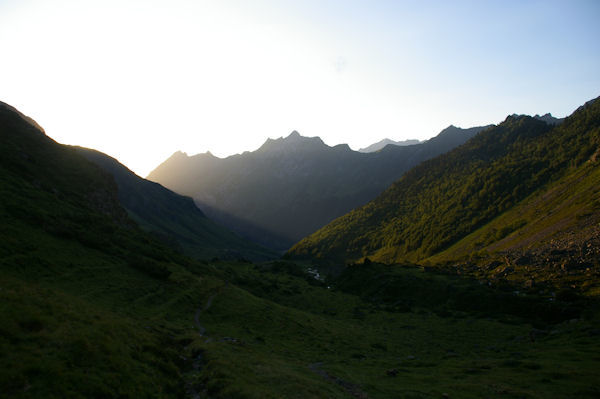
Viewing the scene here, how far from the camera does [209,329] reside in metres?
39.2

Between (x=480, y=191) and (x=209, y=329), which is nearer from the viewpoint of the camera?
(x=209, y=329)

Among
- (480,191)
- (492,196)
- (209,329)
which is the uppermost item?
(480,191)

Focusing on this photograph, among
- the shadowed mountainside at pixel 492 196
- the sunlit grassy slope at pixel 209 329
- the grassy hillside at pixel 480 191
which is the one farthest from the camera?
the grassy hillside at pixel 480 191

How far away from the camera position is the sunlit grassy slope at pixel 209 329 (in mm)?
18719

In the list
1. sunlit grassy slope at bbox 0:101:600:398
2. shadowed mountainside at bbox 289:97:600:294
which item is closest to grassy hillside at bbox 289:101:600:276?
shadowed mountainside at bbox 289:97:600:294

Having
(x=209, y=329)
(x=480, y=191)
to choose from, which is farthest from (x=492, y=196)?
(x=209, y=329)

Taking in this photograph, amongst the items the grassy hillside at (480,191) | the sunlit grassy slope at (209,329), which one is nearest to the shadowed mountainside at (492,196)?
the grassy hillside at (480,191)

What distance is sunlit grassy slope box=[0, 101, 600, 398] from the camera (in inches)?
737

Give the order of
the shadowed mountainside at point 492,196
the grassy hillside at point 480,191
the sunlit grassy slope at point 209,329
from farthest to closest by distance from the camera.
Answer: the grassy hillside at point 480,191 → the shadowed mountainside at point 492,196 → the sunlit grassy slope at point 209,329

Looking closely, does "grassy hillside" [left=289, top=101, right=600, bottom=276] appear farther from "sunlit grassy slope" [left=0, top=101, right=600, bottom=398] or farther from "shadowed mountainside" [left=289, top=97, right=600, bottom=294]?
"sunlit grassy slope" [left=0, top=101, right=600, bottom=398]

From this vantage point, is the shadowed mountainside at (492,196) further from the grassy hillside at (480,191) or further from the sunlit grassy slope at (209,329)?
the sunlit grassy slope at (209,329)

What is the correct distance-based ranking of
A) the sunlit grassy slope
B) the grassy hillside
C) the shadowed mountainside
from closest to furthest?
the sunlit grassy slope < the shadowed mountainside < the grassy hillside

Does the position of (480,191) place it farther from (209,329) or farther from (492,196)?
(209,329)

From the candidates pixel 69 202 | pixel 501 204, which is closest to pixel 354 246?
pixel 501 204
